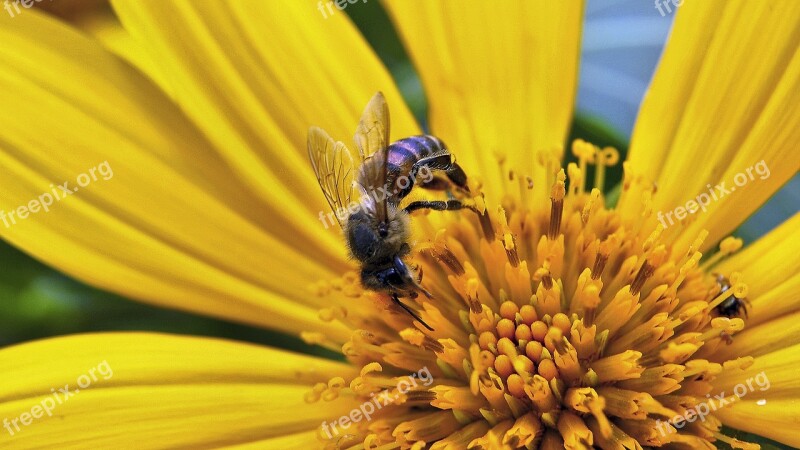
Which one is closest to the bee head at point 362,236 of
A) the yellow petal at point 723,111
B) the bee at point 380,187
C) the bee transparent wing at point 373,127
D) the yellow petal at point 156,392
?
the bee at point 380,187

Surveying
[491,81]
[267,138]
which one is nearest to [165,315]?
[267,138]

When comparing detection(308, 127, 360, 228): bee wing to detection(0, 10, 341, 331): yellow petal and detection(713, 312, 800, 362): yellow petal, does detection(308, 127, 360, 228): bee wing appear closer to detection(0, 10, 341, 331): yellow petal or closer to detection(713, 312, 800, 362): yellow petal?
detection(0, 10, 341, 331): yellow petal

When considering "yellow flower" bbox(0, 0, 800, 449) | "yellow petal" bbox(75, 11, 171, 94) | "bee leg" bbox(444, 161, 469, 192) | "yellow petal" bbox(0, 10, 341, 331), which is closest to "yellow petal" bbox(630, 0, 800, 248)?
"yellow flower" bbox(0, 0, 800, 449)

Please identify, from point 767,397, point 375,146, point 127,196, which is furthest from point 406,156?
point 767,397

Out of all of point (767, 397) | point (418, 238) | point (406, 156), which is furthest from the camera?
point (418, 238)

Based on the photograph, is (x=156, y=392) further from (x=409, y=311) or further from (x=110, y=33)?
(x=110, y=33)

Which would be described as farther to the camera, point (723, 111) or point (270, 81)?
point (270, 81)

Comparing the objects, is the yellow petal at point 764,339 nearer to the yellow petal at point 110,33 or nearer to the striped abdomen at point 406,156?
the striped abdomen at point 406,156

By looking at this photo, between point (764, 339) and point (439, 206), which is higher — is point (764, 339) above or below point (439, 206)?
below
